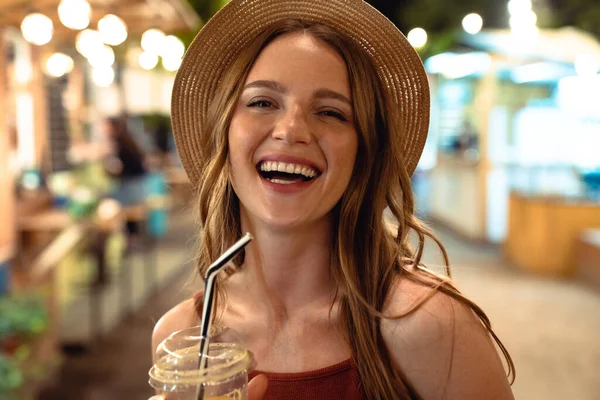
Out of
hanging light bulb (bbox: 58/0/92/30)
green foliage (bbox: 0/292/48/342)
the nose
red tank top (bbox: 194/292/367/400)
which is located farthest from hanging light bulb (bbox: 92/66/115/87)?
red tank top (bbox: 194/292/367/400)

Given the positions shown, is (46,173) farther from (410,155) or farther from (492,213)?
(410,155)

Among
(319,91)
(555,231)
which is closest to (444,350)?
(319,91)

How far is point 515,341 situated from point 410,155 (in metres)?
3.61

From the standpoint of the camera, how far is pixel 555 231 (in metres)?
6.89

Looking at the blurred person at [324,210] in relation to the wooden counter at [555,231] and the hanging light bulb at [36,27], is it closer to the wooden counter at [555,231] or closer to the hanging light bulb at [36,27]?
the hanging light bulb at [36,27]

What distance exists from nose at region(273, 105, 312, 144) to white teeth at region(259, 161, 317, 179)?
50 millimetres

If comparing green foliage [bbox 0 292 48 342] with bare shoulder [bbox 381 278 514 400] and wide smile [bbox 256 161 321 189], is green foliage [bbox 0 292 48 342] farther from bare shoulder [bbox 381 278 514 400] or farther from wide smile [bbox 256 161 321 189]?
bare shoulder [bbox 381 278 514 400]

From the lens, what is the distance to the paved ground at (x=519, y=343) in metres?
3.98

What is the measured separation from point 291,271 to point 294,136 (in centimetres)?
33

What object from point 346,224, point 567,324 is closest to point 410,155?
point 346,224

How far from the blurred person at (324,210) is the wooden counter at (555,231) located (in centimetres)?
583

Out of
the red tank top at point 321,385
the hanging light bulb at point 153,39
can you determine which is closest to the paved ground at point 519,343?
the red tank top at point 321,385

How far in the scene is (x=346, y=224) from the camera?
1.47 m

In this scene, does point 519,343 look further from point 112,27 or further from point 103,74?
point 103,74
